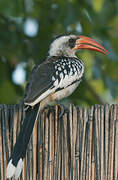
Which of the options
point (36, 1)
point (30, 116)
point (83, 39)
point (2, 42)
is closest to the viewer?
point (30, 116)

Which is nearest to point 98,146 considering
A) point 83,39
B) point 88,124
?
point 88,124

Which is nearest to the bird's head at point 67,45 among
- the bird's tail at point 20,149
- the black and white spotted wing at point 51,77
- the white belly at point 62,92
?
the black and white spotted wing at point 51,77

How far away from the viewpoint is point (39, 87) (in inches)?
146

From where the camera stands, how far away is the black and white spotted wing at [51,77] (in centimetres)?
363

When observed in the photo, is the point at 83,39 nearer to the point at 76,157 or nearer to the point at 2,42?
the point at 2,42

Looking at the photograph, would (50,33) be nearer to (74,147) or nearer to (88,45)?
(88,45)

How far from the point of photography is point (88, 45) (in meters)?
4.74

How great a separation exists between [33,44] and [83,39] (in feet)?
2.55

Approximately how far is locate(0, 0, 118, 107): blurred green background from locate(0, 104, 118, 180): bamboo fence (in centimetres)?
186

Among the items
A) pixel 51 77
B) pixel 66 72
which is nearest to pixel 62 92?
pixel 66 72

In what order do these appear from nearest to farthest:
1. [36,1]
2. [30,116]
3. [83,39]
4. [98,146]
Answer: [98,146]
[30,116]
[83,39]
[36,1]

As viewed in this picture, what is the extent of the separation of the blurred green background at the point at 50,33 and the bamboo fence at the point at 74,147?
6.09ft

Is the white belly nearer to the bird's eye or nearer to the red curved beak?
the red curved beak

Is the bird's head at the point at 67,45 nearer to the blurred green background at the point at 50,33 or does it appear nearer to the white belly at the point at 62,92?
the blurred green background at the point at 50,33
